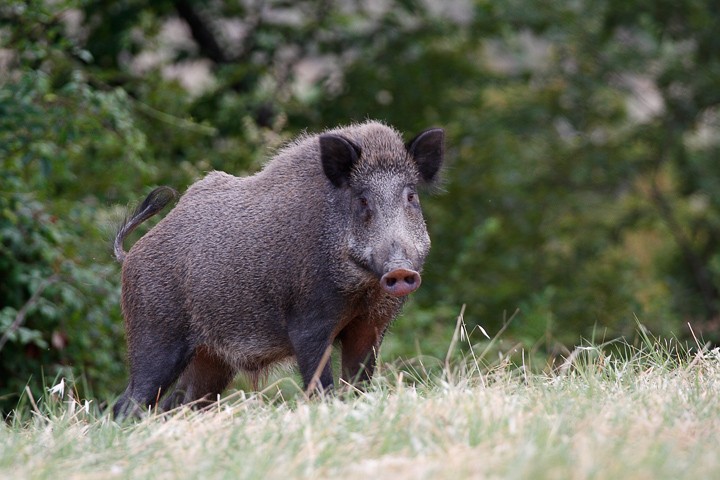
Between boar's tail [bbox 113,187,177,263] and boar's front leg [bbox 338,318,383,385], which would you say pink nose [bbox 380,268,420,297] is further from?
boar's tail [bbox 113,187,177,263]

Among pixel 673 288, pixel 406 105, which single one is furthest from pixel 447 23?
pixel 673 288

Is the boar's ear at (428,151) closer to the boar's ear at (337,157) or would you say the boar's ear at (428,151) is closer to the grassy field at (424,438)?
the boar's ear at (337,157)

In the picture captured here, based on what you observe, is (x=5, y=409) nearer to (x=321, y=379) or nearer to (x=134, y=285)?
(x=134, y=285)

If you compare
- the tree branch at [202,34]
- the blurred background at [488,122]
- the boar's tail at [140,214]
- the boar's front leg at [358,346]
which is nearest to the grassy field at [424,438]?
the boar's front leg at [358,346]

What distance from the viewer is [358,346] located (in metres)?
6.15

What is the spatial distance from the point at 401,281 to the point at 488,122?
26.4ft

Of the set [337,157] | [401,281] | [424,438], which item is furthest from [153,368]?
[424,438]

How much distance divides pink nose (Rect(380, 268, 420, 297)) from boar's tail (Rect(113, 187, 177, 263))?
6.48 feet

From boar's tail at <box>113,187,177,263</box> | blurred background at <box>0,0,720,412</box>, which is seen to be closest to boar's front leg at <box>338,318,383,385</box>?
boar's tail at <box>113,187,177,263</box>

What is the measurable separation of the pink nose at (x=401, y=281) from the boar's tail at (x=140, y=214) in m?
1.97

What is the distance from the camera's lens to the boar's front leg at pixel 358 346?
6.09 m

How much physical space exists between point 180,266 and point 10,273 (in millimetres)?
2285

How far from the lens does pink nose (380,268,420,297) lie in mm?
5426

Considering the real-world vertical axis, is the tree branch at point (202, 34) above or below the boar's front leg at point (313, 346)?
above
